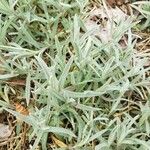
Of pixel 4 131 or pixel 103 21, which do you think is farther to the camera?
pixel 103 21

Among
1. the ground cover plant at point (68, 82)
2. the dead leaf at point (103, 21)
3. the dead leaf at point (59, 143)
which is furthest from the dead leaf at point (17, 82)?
the dead leaf at point (103, 21)

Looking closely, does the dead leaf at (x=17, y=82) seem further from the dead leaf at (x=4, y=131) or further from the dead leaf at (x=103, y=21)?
the dead leaf at (x=103, y=21)

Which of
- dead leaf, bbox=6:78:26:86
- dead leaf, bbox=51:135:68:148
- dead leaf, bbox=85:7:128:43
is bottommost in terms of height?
dead leaf, bbox=51:135:68:148

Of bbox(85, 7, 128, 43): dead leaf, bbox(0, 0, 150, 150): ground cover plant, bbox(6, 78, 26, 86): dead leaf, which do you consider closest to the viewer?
bbox(0, 0, 150, 150): ground cover plant

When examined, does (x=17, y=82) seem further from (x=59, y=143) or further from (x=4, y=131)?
(x=59, y=143)

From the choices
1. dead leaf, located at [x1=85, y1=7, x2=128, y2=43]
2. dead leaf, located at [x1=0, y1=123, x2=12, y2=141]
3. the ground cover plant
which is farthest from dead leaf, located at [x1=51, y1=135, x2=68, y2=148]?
dead leaf, located at [x1=85, y1=7, x2=128, y2=43]

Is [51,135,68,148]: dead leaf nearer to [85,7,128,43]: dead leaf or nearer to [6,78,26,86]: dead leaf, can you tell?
[6,78,26,86]: dead leaf

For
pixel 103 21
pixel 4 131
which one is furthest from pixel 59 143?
pixel 103 21
